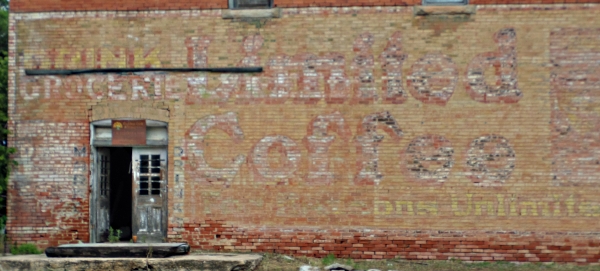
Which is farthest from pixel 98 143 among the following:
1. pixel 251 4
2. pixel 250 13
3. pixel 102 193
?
pixel 251 4

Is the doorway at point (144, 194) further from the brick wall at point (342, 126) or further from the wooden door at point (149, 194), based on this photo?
the brick wall at point (342, 126)

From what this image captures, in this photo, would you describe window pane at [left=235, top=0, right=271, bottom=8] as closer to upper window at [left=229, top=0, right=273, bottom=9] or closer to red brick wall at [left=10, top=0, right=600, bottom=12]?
upper window at [left=229, top=0, right=273, bottom=9]

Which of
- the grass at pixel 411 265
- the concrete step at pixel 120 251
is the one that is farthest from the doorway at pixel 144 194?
the grass at pixel 411 265

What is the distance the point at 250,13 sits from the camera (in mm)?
10125

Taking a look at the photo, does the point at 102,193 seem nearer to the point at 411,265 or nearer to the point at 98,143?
the point at 98,143

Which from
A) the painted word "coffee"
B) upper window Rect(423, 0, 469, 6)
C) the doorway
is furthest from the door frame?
upper window Rect(423, 0, 469, 6)

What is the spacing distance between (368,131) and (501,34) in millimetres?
2707

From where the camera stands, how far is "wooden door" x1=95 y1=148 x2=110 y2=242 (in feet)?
34.3

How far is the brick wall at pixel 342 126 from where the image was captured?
9734 mm

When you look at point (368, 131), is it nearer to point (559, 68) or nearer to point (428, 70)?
point (428, 70)

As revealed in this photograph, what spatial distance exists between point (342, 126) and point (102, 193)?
4.42 m

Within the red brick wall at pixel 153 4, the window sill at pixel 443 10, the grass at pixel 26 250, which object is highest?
the red brick wall at pixel 153 4

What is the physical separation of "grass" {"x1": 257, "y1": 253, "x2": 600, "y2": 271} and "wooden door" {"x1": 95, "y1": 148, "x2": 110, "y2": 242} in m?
3.04

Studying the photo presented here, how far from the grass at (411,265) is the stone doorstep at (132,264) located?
30.6 inches
